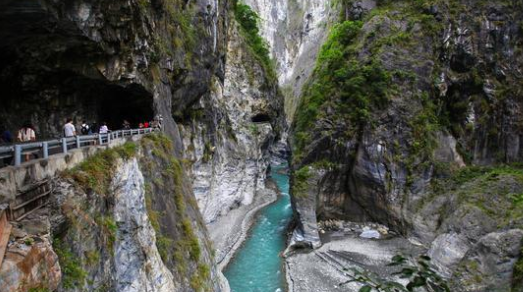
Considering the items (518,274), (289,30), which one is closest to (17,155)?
(518,274)

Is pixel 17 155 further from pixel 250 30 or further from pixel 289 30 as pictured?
pixel 289 30

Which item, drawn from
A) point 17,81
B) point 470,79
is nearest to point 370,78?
point 470,79

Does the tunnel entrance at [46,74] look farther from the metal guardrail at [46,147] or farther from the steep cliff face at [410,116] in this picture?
the steep cliff face at [410,116]

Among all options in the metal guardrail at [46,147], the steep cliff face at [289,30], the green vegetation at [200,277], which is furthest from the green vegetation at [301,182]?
the steep cliff face at [289,30]

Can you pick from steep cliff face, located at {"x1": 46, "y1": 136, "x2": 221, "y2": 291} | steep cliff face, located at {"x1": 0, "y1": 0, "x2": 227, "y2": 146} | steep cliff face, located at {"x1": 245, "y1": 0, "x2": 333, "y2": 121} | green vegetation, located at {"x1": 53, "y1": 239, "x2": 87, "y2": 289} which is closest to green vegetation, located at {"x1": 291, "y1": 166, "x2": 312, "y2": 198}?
steep cliff face, located at {"x1": 0, "y1": 0, "x2": 227, "y2": 146}

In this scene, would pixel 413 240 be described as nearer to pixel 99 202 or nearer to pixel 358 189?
pixel 358 189

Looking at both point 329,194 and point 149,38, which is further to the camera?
point 329,194
